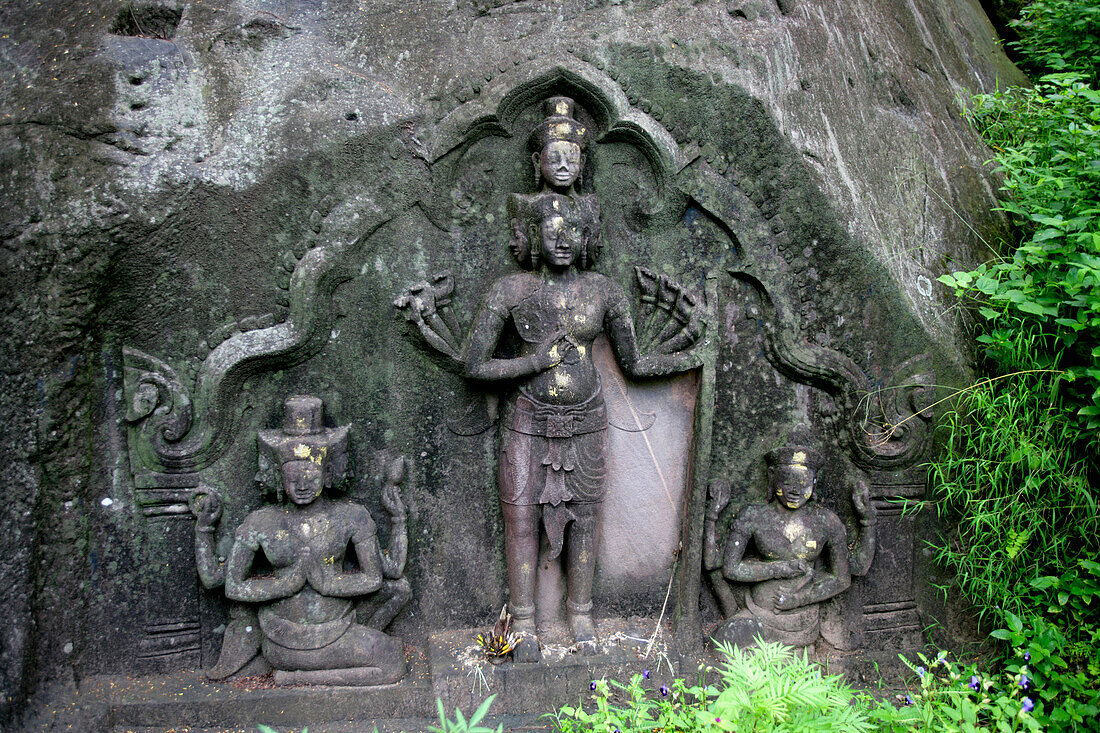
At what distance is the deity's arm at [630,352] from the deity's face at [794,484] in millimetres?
840

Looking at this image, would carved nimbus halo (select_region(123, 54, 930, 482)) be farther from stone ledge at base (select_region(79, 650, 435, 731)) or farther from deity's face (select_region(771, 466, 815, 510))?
stone ledge at base (select_region(79, 650, 435, 731))

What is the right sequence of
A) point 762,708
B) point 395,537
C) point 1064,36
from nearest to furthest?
point 762,708, point 395,537, point 1064,36

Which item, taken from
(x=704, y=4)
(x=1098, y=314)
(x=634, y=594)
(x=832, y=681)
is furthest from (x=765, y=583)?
(x=704, y=4)

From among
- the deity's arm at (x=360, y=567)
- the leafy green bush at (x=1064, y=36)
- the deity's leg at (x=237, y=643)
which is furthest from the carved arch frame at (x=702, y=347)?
the leafy green bush at (x=1064, y=36)

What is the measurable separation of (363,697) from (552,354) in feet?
7.00

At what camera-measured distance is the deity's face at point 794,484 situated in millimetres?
4508

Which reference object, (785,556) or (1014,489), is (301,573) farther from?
(1014,489)

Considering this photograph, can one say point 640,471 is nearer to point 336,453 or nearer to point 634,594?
point 634,594

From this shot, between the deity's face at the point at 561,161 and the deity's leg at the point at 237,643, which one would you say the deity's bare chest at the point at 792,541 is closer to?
the deity's face at the point at 561,161

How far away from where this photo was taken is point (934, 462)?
4.72m

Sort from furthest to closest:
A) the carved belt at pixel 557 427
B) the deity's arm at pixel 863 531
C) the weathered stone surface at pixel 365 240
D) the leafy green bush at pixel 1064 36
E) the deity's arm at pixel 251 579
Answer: the leafy green bush at pixel 1064 36 < the deity's arm at pixel 863 531 < the carved belt at pixel 557 427 < the deity's arm at pixel 251 579 < the weathered stone surface at pixel 365 240

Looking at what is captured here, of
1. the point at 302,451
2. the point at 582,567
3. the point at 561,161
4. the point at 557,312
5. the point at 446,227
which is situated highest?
the point at 561,161

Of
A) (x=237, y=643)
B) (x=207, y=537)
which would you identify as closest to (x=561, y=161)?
(x=207, y=537)

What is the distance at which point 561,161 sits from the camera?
167 inches
